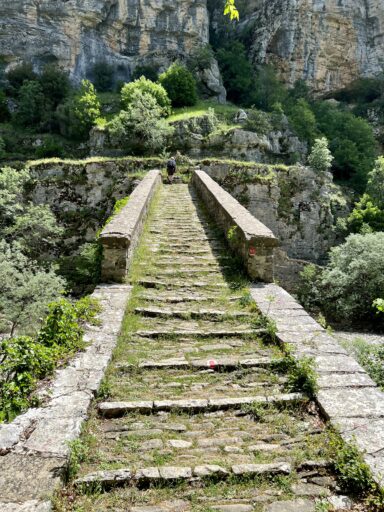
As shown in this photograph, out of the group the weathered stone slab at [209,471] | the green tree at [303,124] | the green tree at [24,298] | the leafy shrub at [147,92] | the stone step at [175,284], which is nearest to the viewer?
the weathered stone slab at [209,471]

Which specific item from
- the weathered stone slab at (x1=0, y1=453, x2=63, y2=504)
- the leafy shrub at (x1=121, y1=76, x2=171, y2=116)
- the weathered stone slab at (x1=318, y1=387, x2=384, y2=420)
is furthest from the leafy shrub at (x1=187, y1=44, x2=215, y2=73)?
the weathered stone slab at (x1=0, y1=453, x2=63, y2=504)

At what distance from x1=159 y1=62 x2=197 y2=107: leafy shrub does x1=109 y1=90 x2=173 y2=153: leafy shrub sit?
8727 millimetres

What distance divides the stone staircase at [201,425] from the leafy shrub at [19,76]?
41860mm

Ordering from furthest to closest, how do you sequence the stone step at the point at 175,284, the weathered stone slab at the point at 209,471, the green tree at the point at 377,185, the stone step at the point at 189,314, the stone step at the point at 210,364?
the green tree at the point at 377,185, the stone step at the point at 175,284, the stone step at the point at 189,314, the stone step at the point at 210,364, the weathered stone slab at the point at 209,471

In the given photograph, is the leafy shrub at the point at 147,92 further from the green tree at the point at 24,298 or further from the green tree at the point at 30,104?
the green tree at the point at 24,298

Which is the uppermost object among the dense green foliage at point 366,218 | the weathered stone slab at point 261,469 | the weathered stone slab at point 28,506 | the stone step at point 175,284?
the weathered stone slab at point 28,506

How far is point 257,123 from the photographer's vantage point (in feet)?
111

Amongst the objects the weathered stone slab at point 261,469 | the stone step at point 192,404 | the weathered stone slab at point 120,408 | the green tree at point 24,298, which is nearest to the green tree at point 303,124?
the green tree at point 24,298

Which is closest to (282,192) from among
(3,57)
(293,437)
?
(293,437)

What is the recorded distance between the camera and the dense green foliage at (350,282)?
49.3ft

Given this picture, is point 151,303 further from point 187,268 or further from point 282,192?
point 282,192

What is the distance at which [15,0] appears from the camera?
39.2m

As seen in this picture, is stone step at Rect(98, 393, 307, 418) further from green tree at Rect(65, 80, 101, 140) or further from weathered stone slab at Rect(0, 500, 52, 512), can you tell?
green tree at Rect(65, 80, 101, 140)

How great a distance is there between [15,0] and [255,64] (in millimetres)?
26821
